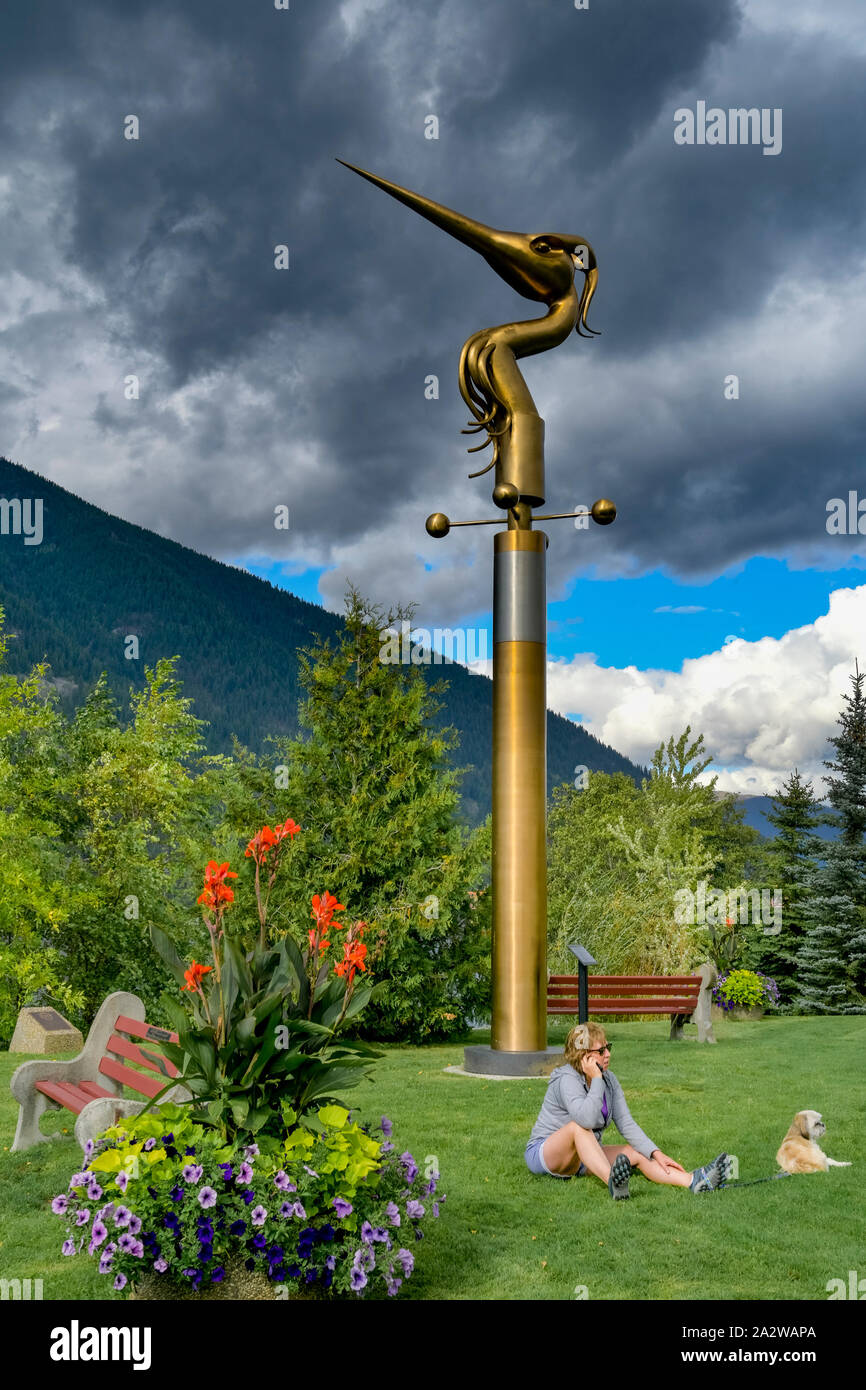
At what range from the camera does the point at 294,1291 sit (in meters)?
3.99

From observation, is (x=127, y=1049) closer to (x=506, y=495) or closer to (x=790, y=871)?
(x=506, y=495)

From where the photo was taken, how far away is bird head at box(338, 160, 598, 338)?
1089cm

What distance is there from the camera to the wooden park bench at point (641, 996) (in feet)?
37.7

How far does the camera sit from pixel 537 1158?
6.03 meters

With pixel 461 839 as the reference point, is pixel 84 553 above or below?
above

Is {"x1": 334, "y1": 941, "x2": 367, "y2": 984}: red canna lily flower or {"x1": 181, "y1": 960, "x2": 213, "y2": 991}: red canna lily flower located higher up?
{"x1": 334, "y1": 941, "x2": 367, "y2": 984}: red canna lily flower

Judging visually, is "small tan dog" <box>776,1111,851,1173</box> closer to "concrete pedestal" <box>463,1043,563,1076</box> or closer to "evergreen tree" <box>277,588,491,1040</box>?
"concrete pedestal" <box>463,1043,563,1076</box>

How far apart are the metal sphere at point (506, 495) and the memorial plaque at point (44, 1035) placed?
6.93 metres

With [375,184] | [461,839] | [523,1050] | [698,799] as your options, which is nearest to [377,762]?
[461,839]

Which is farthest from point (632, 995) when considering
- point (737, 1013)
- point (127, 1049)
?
point (127, 1049)

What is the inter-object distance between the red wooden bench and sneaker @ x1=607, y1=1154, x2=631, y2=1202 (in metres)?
5.62

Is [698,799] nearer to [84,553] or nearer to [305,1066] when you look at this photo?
[305,1066]

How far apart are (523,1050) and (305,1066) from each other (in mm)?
6331

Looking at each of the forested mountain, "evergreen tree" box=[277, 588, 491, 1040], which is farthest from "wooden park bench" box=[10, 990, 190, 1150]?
the forested mountain
